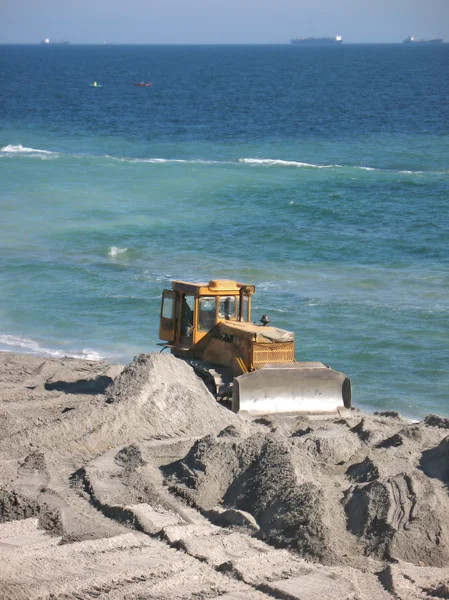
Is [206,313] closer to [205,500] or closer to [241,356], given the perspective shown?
[241,356]

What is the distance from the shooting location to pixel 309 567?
346 inches

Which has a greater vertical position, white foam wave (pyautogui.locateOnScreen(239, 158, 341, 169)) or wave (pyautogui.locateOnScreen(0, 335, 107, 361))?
white foam wave (pyautogui.locateOnScreen(239, 158, 341, 169))

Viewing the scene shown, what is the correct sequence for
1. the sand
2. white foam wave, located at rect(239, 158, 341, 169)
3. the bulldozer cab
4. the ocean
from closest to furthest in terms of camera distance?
the sand < the bulldozer cab < the ocean < white foam wave, located at rect(239, 158, 341, 169)

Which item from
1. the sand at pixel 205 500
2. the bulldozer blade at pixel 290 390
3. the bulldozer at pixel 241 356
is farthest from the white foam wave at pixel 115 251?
the bulldozer blade at pixel 290 390

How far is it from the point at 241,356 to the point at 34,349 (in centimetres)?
697

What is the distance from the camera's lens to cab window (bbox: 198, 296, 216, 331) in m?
15.3

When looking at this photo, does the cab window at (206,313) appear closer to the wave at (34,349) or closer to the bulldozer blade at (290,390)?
the bulldozer blade at (290,390)

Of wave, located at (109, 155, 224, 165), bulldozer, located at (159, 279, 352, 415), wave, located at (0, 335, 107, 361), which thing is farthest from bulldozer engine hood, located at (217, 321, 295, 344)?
wave, located at (109, 155, 224, 165)

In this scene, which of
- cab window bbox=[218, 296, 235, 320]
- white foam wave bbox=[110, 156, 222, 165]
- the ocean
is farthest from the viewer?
white foam wave bbox=[110, 156, 222, 165]

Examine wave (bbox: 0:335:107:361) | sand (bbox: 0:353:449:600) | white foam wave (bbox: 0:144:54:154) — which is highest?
white foam wave (bbox: 0:144:54:154)

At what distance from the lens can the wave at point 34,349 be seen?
1973 cm

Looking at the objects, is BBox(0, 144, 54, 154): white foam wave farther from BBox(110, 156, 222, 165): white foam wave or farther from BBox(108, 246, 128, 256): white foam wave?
BBox(108, 246, 128, 256): white foam wave

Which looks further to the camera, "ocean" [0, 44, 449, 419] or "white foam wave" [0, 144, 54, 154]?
"white foam wave" [0, 144, 54, 154]

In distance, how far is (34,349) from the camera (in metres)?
20.2
